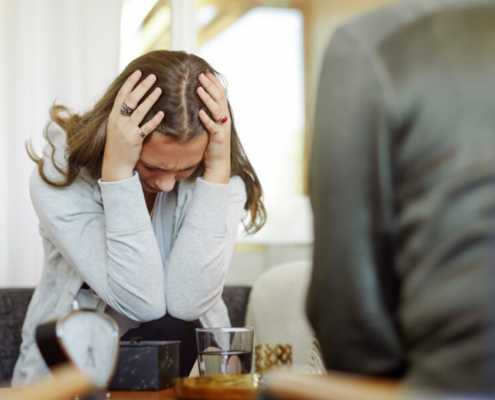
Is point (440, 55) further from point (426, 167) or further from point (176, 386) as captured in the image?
point (176, 386)

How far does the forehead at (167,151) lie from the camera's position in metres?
1.14

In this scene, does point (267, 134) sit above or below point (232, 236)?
above

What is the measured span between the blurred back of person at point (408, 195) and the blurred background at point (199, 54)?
1.23 metres

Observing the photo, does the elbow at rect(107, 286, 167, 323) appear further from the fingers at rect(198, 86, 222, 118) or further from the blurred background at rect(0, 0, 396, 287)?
the blurred background at rect(0, 0, 396, 287)

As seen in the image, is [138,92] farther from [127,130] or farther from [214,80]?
[214,80]

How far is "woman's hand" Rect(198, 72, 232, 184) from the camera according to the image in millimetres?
1190

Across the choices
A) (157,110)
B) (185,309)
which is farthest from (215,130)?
(185,309)

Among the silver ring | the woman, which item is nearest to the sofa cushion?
the woman

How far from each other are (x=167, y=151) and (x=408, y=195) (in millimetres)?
737

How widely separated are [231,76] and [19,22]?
95cm

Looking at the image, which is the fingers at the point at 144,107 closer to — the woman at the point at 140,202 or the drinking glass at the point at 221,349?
the woman at the point at 140,202

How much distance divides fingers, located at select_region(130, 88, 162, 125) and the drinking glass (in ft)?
1.45

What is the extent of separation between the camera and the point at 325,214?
0.51 m

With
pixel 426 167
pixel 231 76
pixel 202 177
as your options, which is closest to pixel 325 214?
pixel 426 167
